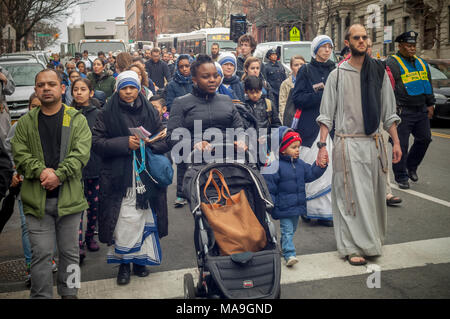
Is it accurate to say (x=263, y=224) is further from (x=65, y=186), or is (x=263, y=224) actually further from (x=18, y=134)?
(x=18, y=134)

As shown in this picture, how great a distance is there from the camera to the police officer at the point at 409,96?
804cm

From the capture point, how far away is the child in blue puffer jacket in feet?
17.5

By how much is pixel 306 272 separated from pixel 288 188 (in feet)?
2.76

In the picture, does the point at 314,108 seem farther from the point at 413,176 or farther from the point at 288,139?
the point at 413,176

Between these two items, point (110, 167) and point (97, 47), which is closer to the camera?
point (110, 167)

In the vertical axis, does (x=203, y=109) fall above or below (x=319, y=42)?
below

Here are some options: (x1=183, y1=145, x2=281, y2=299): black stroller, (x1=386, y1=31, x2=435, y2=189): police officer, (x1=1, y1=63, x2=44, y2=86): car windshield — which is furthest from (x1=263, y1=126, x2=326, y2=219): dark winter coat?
(x1=1, y1=63, x2=44, y2=86): car windshield

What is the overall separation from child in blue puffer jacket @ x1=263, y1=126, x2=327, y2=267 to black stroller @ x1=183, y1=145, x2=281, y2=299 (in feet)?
2.39

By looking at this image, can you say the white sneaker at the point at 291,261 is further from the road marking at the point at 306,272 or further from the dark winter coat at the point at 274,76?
the dark winter coat at the point at 274,76

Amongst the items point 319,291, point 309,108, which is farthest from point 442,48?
point 319,291

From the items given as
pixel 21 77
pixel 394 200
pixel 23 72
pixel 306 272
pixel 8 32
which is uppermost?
pixel 8 32

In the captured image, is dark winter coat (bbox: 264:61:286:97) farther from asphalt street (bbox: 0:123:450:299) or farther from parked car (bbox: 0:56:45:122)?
parked car (bbox: 0:56:45:122)

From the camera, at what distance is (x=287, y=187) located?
5367 millimetres

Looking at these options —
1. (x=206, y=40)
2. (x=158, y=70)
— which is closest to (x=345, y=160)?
(x=158, y=70)
